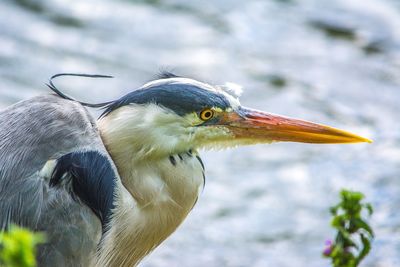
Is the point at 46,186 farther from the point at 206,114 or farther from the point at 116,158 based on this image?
the point at 206,114

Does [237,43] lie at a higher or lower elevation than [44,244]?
higher

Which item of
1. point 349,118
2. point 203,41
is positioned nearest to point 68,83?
point 203,41

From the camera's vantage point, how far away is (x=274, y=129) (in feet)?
13.6

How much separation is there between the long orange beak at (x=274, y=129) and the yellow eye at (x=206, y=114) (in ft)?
0.25

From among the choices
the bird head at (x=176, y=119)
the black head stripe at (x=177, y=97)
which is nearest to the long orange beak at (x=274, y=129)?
the bird head at (x=176, y=119)

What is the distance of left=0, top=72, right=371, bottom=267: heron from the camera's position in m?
3.71

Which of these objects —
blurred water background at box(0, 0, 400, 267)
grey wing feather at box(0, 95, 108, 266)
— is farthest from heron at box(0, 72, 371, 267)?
blurred water background at box(0, 0, 400, 267)

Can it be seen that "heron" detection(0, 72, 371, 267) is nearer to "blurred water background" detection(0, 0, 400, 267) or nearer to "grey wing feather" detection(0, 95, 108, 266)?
"grey wing feather" detection(0, 95, 108, 266)

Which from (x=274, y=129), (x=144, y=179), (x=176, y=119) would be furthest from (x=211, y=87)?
(x=144, y=179)

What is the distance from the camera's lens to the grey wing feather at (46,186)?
3.68 metres

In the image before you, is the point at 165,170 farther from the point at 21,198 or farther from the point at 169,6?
the point at 169,6

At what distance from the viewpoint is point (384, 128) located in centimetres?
738

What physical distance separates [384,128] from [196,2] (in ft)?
8.44

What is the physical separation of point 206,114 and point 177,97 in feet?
0.54
